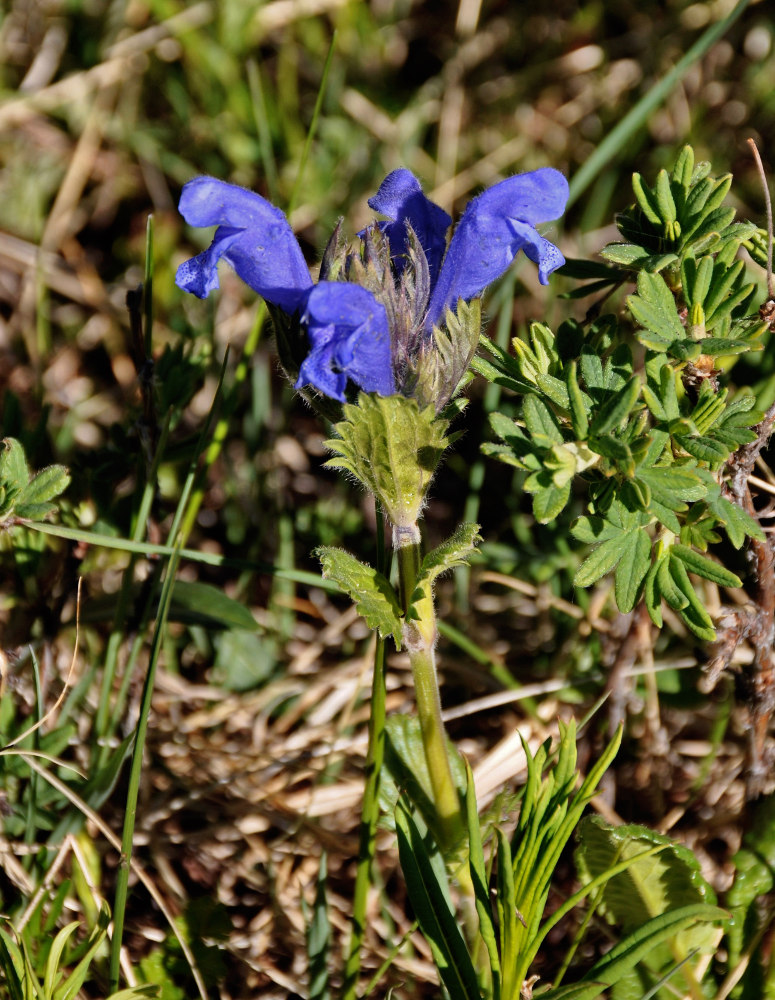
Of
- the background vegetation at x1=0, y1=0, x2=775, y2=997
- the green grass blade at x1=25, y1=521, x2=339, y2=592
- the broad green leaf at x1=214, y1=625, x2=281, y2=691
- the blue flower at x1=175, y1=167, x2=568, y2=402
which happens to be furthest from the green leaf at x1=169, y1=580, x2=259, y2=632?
the blue flower at x1=175, y1=167, x2=568, y2=402

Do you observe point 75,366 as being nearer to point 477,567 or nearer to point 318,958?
point 477,567

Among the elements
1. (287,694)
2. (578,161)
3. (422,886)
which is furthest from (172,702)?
(578,161)

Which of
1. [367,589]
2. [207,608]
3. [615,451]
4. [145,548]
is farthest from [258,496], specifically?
[615,451]

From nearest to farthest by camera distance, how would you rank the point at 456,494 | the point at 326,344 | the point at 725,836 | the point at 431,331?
1. the point at 326,344
2. the point at 431,331
3. the point at 725,836
4. the point at 456,494

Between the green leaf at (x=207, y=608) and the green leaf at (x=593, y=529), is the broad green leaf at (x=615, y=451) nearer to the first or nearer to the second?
the green leaf at (x=593, y=529)

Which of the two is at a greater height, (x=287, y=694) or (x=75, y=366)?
(x=75, y=366)

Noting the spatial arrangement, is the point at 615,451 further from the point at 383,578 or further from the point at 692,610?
the point at 383,578
